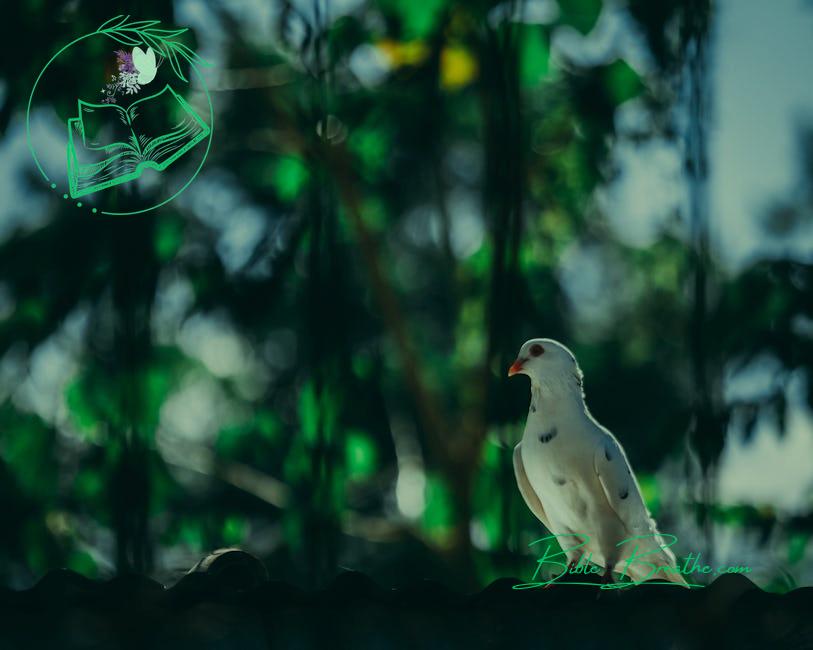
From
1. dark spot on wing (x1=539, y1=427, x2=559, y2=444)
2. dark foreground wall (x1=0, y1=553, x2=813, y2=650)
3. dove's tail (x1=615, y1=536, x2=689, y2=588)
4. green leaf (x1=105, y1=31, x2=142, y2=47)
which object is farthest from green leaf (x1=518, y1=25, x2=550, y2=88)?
dark foreground wall (x1=0, y1=553, x2=813, y2=650)

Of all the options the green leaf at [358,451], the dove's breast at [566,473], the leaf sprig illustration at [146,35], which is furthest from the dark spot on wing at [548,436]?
the green leaf at [358,451]

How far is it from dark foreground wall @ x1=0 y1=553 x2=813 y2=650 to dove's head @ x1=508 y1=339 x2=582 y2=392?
38 centimetres

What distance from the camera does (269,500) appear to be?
3.97 meters

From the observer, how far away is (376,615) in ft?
3.69

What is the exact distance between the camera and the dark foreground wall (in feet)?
3.47

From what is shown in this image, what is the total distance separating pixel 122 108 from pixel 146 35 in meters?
0.17

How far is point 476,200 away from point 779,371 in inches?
81.2

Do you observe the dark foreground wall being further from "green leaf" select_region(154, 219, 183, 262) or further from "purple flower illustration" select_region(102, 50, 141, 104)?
"green leaf" select_region(154, 219, 183, 262)

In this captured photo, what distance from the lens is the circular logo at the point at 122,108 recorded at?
1.72m

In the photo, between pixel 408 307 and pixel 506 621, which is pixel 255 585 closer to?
pixel 506 621

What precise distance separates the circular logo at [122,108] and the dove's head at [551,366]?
23.1 inches

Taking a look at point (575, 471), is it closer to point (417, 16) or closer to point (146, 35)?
point (146, 35)

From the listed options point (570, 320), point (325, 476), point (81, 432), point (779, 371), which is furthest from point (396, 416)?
point (325, 476)

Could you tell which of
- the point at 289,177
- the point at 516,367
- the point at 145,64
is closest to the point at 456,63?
the point at 289,177
